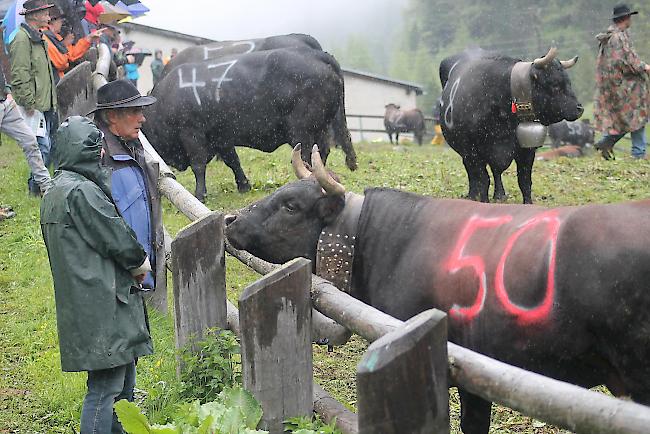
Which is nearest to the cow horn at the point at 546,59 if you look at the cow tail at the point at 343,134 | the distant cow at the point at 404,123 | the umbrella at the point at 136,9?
the cow tail at the point at 343,134

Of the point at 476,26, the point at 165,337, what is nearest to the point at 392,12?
the point at 476,26

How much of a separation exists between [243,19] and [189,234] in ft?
359

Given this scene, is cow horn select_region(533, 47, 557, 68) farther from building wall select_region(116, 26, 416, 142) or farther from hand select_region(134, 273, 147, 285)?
building wall select_region(116, 26, 416, 142)

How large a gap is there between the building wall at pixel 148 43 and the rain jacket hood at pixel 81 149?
27200 millimetres

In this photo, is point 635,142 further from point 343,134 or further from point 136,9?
point 136,9

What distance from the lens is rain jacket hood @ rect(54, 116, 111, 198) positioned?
14.5ft

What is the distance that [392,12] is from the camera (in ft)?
384

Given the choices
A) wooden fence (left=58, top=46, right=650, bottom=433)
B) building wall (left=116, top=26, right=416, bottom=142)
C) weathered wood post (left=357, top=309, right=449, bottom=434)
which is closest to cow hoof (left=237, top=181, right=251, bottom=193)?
wooden fence (left=58, top=46, right=650, bottom=433)

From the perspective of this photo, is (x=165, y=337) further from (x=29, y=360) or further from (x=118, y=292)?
(x=118, y=292)

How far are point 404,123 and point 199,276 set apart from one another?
31603 millimetres

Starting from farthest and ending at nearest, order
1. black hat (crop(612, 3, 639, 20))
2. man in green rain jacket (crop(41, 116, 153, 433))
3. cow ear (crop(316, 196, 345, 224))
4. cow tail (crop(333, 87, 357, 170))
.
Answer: black hat (crop(612, 3, 639, 20)), cow tail (crop(333, 87, 357, 170)), cow ear (crop(316, 196, 345, 224)), man in green rain jacket (crop(41, 116, 153, 433))

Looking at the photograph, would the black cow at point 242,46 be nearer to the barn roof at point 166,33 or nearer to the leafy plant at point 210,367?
the leafy plant at point 210,367

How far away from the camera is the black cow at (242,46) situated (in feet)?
40.5

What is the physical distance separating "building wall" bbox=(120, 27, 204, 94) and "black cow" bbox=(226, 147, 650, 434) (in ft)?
88.3
